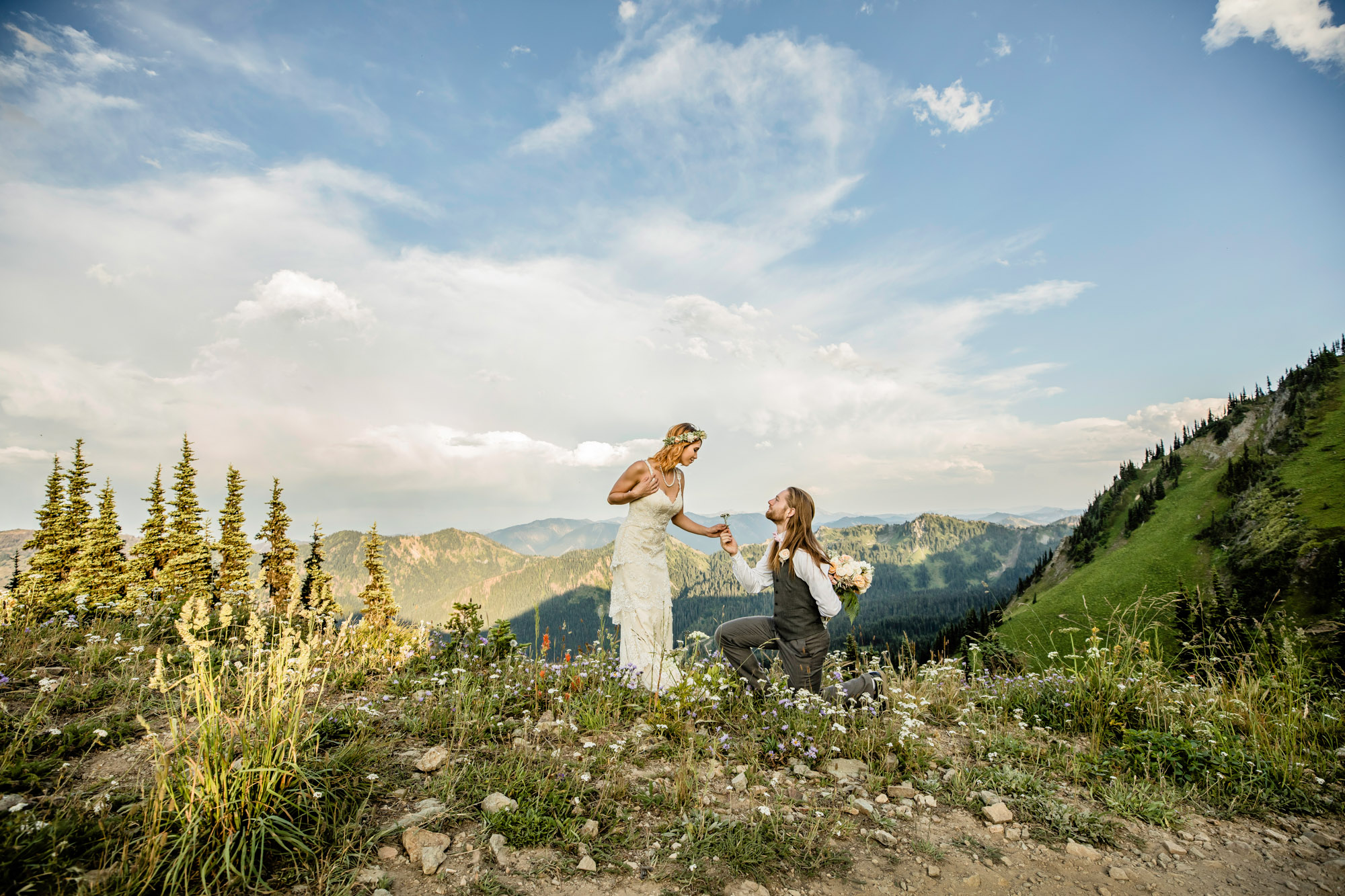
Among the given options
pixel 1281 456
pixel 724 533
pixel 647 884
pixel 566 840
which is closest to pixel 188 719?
pixel 566 840

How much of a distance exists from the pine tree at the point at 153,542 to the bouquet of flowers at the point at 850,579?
44.2 m

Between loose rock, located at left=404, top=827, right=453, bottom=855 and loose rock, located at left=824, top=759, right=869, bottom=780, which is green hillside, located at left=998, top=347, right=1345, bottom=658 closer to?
loose rock, located at left=824, top=759, right=869, bottom=780

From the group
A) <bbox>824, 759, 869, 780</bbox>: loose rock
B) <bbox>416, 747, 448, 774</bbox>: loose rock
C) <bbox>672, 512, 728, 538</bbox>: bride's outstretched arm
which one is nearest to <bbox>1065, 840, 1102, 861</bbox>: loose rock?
<bbox>824, 759, 869, 780</bbox>: loose rock

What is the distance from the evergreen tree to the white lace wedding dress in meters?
39.4

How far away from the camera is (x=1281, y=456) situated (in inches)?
4811

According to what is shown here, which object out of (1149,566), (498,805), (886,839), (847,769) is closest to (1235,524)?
(1149,566)

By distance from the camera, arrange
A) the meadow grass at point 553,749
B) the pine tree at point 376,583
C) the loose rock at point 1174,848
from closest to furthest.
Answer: the meadow grass at point 553,749
the loose rock at point 1174,848
the pine tree at point 376,583

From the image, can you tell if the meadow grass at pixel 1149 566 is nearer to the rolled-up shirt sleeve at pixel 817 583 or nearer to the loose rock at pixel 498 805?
the rolled-up shirt sleeve at pixel 817 583

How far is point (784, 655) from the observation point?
687 cm

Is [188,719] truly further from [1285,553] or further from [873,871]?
[1285,553]

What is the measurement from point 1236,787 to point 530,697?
6942 mm

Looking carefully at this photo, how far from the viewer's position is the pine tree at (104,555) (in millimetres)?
30873

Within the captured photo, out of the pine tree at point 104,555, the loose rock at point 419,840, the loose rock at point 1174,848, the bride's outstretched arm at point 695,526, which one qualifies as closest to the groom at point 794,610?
the bride's outstretched arm at point 695,526

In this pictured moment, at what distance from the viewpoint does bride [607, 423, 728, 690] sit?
7.45 metres
